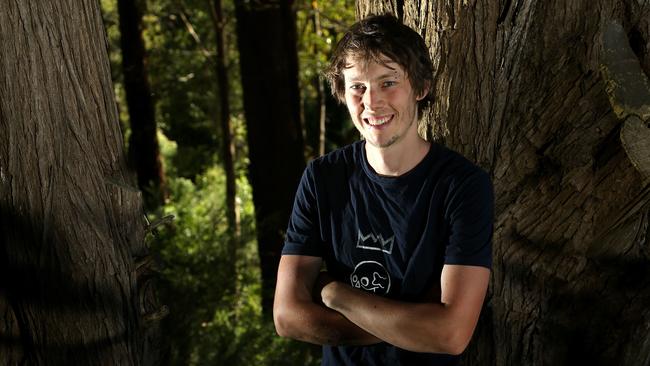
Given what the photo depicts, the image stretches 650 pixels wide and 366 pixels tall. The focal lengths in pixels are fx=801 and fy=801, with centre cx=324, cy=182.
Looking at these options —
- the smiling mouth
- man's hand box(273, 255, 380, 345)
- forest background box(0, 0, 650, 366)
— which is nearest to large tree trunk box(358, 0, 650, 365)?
forest background box(0, 0, 650, 366)

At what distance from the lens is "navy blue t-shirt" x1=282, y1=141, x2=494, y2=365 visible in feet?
8.85

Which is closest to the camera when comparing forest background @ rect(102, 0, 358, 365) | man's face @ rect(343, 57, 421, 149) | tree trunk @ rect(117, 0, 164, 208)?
man's face @ rect(343, 57, 421, 149)

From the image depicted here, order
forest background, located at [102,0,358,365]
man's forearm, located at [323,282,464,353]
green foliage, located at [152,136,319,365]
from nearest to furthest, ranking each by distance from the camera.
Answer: man's forearm, located at [323,282,464,353]
green foliage, located at [152,136,319,365]
forest background, located at [102,0,358,365]

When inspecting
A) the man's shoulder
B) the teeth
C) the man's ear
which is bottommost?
the man's shoulder

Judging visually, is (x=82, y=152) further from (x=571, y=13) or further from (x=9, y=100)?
(x=571, y=13)

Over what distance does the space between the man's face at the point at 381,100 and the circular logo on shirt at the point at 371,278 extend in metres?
0.43

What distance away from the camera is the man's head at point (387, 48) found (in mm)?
2855

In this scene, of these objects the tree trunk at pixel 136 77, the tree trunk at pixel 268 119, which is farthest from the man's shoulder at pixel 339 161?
the tree trunk at pixel 136 77

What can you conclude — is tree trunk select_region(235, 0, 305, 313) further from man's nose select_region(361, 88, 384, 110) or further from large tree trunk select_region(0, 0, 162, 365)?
man's nose select_region(361, 88, 384, 110)

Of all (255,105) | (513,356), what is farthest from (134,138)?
(513,356)

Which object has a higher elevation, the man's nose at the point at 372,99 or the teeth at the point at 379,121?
the man's nose at the point at 372,99

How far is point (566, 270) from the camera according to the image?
3590 millimetres

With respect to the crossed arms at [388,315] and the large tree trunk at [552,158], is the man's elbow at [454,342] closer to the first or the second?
the crossed arms at [388,315]

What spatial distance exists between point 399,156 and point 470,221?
0.34m
